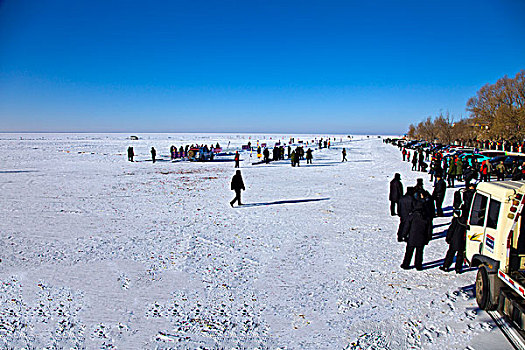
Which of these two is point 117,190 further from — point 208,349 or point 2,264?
point 208,349

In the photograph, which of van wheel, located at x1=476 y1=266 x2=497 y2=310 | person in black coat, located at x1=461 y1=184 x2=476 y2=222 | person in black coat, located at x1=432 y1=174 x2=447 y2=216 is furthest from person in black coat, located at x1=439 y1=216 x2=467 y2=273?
person in black coat, located at x1=432 y1=174 x2=447 y2=216

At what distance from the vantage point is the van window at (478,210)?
4.86 meters

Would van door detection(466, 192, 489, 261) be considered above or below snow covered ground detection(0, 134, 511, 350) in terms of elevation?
above

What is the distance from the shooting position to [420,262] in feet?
19.5

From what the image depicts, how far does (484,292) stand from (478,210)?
4.11ft

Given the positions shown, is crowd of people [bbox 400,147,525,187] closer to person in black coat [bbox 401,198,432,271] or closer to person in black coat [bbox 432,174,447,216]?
person in black coat [bbox 432,174,447,216]

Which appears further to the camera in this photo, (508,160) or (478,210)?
(508,160)

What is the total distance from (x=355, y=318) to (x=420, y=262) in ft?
7.26

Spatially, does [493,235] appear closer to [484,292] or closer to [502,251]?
[502,251]

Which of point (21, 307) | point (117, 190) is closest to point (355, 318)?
point (21, 307)

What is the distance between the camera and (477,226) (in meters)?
4.99

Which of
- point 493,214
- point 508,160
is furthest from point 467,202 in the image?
point 508,160

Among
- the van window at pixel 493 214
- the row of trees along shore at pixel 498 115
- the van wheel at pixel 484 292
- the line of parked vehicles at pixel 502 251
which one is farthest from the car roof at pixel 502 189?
the row of trees along shore at pixel 498 115

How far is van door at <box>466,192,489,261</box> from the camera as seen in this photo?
15.9ft
